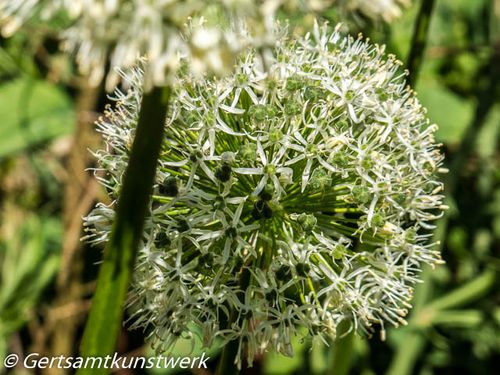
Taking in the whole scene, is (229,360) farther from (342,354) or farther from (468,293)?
(468,293)

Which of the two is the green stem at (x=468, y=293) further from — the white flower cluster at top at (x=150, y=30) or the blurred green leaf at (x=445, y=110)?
the white flower cluster at top at (x=150, y=30)

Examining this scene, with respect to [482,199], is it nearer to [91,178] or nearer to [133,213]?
[91,178]

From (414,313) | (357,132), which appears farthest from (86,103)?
(357,132)

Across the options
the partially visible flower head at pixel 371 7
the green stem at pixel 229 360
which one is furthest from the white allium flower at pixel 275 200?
the partially visible flower head at pixel 371 7

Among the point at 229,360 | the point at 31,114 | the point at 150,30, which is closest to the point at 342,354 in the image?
the point at 229,360

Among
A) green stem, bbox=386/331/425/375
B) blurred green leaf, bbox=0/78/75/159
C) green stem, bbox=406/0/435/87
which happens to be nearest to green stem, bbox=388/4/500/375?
green stem, bbox=386/331/425/375

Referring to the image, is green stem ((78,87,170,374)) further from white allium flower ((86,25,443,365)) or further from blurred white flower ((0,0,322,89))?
white allium flower ((86,25,443,365))
